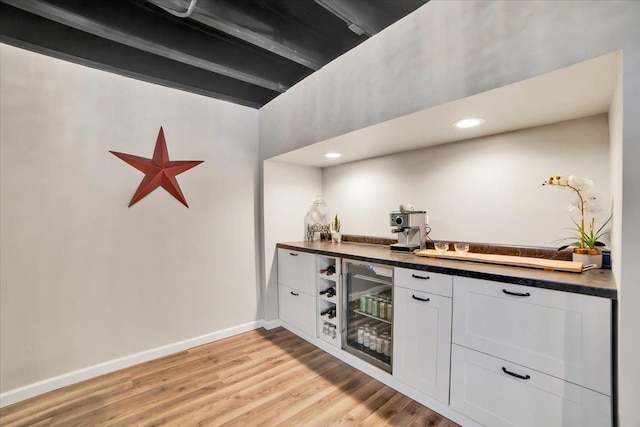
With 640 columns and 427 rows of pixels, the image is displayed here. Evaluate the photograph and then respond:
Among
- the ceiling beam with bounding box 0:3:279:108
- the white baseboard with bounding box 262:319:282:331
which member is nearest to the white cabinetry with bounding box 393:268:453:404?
the white baseboard with bounding box 262:319:282:331

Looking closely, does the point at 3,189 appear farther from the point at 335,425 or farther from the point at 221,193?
the point at 335,425

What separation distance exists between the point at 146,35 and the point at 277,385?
2836mm

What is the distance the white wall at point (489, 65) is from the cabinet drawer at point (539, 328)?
111 mm

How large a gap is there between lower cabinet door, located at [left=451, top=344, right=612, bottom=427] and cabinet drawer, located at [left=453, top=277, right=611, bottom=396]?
0.15ft

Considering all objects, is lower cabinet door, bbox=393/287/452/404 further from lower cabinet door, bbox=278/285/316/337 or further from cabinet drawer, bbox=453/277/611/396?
lower cabinet door, bbox=278/285/316/337

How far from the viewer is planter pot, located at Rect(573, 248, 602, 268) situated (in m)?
1.56

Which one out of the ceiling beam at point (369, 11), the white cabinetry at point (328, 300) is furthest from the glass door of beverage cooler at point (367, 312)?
the ceiling beam at point (369, 11)

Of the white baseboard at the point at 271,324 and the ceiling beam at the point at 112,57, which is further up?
the ceiling beam at the point at 112,57

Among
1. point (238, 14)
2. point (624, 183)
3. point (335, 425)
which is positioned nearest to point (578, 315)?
point (624, 183)

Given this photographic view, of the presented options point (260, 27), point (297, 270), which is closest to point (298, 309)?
point (297, 270)

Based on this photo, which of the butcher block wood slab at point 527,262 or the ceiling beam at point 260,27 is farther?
the ceiling beam at point 260,27

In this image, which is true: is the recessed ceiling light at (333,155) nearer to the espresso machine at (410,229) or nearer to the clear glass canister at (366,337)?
the espresso machine at (410,229)

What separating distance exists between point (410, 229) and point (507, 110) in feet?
3.47

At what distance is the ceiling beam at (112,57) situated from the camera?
1.99 metres
